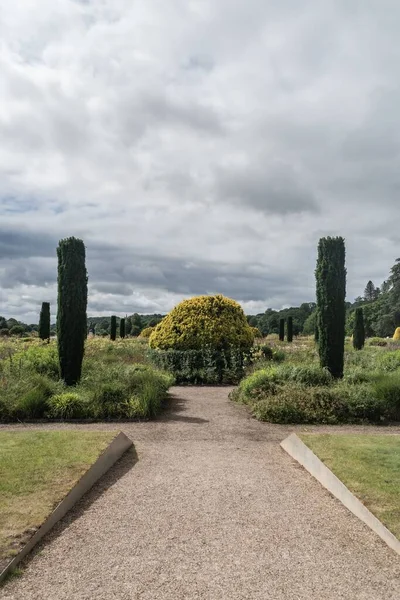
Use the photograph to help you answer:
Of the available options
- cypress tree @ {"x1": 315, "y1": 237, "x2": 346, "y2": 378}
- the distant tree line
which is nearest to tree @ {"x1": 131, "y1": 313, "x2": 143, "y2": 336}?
the distant tree line

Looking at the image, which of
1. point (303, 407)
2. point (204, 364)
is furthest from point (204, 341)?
point (303, 407)

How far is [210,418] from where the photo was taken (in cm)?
958

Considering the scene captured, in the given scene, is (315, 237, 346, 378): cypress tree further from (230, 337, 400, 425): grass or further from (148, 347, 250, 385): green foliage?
(148, 347, 250, 385): green foliage

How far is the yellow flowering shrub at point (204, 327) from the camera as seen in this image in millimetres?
15883

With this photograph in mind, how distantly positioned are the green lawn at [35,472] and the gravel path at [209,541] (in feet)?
0.82

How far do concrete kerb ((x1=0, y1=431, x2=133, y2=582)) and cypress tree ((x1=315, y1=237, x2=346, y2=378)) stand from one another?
640 cm

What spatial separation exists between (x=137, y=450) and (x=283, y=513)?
284 centimetres

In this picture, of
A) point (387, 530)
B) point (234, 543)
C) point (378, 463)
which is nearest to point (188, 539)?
point (234, 543)

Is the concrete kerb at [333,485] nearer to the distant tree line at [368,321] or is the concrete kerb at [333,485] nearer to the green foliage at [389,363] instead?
the green foliage at [389,363]

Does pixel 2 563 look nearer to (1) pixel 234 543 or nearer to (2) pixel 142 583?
(2) pixel 142 583

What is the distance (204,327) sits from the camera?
52.7ft

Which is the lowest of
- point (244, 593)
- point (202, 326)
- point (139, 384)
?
point (244, 593)

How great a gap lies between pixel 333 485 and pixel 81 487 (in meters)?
2.80

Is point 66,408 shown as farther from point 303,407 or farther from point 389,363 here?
point 389,363
